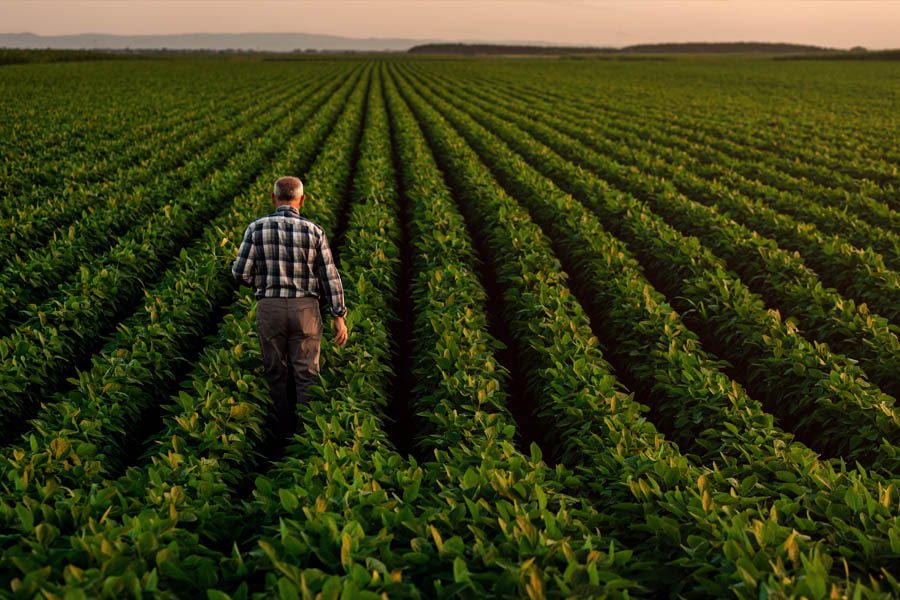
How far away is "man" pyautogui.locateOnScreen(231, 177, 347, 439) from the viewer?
5.61 metres

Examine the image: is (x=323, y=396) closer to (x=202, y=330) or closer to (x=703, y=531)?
(x=202, y=330)

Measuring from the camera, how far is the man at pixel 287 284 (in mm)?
5609

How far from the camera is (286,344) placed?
19.6ft

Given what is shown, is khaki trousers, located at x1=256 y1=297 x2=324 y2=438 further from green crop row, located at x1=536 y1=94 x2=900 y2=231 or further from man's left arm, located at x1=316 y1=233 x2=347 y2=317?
green crop row, located at x1=536 y1=94 x2=900 y2=231

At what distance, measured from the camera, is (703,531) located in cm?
359

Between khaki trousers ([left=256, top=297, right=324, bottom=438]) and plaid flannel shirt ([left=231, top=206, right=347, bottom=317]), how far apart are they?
0.39 ft

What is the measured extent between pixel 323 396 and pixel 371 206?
7.06 m

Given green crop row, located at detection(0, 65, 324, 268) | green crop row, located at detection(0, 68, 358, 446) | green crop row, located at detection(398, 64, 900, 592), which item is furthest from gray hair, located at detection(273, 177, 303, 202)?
green crop row, located at detection(0, 65, 324, 268)

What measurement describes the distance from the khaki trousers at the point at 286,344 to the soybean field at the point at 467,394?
0.22 meters

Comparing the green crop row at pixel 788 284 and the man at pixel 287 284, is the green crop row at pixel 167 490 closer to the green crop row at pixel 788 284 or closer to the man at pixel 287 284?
the man at pixel 287 284

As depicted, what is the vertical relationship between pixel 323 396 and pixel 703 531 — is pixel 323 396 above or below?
below

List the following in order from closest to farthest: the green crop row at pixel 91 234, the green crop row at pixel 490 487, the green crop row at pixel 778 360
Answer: the green crop row at pixel 490 487 < the green crop row at pixel 778 360 < the green crop row at pixel 91 234

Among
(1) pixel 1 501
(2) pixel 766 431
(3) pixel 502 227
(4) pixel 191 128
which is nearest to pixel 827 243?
(3) pixel 502 227

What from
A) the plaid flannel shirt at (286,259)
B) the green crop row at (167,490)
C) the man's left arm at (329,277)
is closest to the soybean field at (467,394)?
the green crop row at (167,490)
